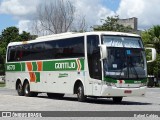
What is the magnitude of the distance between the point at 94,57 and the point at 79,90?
7.36ft

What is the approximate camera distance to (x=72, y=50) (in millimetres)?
24531

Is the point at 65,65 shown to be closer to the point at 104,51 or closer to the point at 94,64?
the point at 94,64

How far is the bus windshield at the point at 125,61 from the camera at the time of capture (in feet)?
72.1

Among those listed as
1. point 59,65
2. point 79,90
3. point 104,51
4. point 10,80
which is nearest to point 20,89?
point 10,80

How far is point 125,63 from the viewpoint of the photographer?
22.3m

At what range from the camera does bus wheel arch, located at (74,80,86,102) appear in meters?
23.4

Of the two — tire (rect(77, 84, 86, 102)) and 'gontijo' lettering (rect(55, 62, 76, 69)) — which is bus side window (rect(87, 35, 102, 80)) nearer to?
tire (rect(77, 84, 86, 102))

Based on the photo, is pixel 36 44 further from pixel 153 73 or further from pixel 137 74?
pixel 153 73

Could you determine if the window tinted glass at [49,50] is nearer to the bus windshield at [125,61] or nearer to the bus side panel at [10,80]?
the bus side panel at [10,80]

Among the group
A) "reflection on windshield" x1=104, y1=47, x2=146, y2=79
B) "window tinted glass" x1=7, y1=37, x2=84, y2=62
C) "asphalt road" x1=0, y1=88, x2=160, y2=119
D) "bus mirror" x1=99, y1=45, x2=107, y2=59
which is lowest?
"asphalt road" x1=0, y1=88, x2=160, y2=119

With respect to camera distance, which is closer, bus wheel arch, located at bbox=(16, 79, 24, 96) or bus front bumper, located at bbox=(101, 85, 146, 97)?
bus front bumper, located at bbox=(101, 85, 146, 97)

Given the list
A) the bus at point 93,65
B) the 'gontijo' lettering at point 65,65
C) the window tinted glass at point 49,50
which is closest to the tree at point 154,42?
the window tinted glass at point 49,50

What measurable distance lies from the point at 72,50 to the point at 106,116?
9636 millimetres

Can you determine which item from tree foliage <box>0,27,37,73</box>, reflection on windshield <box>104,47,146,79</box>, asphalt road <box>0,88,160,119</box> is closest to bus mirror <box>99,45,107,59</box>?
reflection on windshield <box>104,47,146,79</box>
